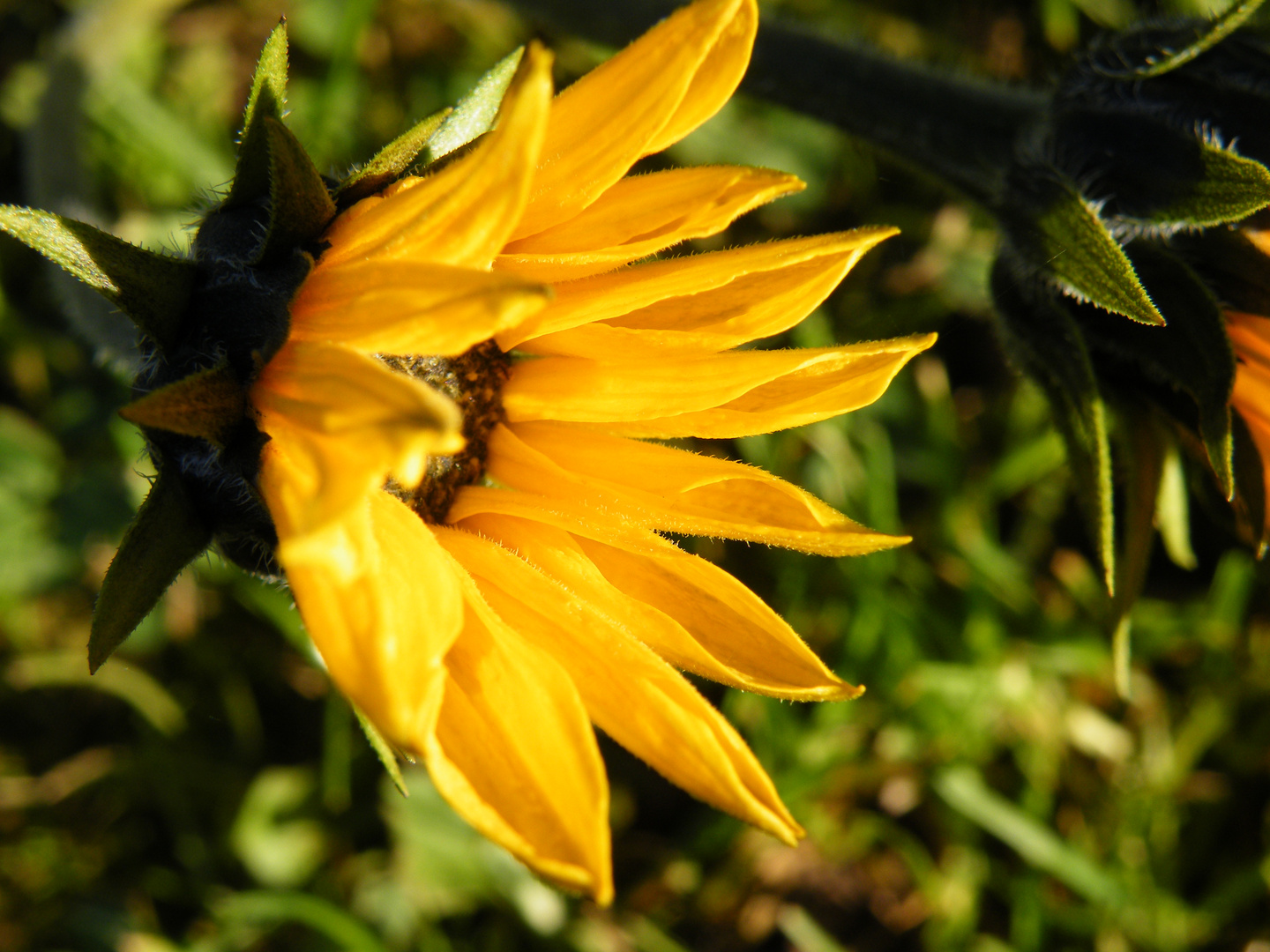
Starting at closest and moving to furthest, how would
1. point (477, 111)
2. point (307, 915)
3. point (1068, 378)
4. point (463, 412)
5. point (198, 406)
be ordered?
point (198, 406) < point (477, 111) < point (463, 412) < point (1068, 378) < point (307, 915)

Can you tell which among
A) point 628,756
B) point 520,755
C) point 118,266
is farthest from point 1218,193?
point 628,756

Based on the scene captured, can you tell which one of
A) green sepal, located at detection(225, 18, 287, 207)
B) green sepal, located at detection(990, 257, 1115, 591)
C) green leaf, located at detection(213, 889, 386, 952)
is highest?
green sepal, located at detection(225, 18, 287, 207)

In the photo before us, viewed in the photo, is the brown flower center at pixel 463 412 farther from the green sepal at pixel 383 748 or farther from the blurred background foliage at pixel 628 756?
the blurred background foliage at pixel 628 756

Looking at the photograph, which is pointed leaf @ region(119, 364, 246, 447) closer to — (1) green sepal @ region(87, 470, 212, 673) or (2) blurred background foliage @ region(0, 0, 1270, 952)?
(1) green sepal @ region(87, 470, 212, 673)

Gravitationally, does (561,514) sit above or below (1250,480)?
above

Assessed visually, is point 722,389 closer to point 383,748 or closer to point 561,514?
point 561,514

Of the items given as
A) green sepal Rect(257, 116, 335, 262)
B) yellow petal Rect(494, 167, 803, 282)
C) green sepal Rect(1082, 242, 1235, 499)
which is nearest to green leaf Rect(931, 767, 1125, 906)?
green sepal Rect(1082, 242, 1235, 499)

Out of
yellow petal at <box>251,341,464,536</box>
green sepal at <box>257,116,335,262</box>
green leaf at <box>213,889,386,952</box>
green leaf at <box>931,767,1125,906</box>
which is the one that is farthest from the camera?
green leaf at <box>931,767,1125,906</box>
